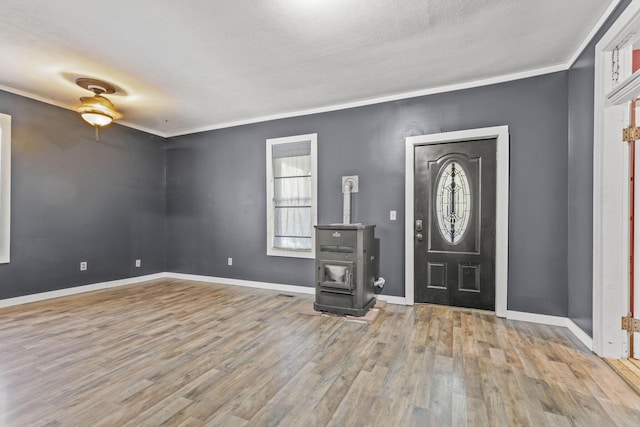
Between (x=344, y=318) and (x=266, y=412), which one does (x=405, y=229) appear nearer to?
(x=344, y=318)

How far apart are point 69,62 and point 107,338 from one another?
2.80 meters

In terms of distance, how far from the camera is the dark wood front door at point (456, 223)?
135 inches

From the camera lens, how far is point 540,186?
3.17 metres

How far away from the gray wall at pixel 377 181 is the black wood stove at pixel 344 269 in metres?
0.59

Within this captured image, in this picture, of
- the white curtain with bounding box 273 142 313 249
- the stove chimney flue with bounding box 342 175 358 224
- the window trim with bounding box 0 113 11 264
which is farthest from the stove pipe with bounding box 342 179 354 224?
the window trim with bounding box 0 113 11 264

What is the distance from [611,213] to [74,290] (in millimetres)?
6329

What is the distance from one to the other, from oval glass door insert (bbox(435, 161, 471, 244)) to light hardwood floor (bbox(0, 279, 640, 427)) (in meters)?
0.97

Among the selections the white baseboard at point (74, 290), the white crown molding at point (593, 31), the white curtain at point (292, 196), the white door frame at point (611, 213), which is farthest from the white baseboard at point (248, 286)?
the white crown molding at point (593, 31)

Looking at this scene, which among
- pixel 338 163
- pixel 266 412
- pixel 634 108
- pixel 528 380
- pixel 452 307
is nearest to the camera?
pixel 266 412

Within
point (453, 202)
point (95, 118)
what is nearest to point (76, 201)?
point (95, 118)

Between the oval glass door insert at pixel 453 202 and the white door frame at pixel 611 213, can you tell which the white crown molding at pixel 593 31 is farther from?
the oval glass door insert at pixel 453 202

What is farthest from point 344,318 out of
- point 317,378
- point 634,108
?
point 634,108

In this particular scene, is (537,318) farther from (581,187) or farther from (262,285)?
(262,285)

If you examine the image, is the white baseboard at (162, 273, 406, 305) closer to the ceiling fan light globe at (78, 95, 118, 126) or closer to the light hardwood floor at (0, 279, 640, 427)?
the light hardwood floor at (0, 279, 640, 427)
